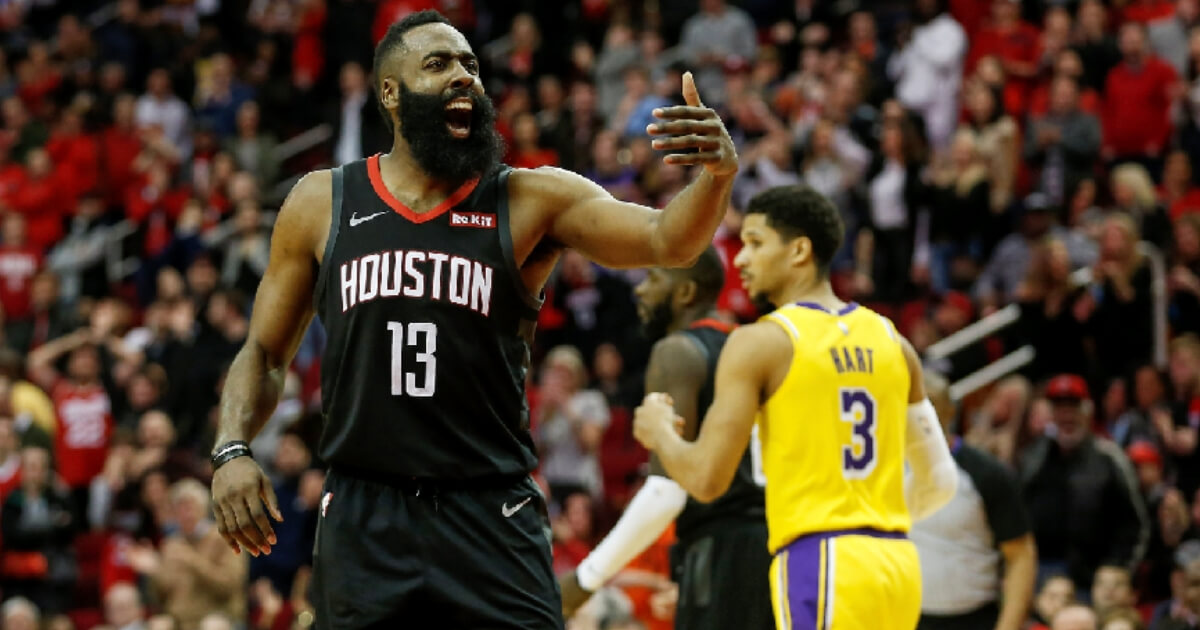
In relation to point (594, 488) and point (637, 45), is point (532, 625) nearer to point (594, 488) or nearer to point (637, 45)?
point (594, 488)

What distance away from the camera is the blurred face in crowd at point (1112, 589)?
31.8 feet

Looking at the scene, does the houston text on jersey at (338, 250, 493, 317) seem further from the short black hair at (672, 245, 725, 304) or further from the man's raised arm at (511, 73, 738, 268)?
the short black hair at (672, 245, 725, 304)

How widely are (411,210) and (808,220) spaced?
5.49 ft

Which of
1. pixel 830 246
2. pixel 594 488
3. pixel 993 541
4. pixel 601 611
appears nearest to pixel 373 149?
pixel 594 488

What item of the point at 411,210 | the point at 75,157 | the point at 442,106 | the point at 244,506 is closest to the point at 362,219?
the point at 411,210

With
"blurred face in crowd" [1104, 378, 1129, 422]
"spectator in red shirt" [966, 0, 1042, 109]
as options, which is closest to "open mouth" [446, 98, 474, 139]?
"blurred face in crowd" [1104, 378, 1129, 422]

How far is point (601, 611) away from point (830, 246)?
5.34 m

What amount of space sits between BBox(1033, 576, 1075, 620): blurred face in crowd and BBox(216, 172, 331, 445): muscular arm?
229 inches

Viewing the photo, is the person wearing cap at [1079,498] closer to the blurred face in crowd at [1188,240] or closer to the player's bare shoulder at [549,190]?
the blurred face in crowd at [1188,240]

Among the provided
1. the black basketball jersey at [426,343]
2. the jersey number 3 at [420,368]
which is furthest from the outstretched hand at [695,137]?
the jersey number 3 at [420,368]

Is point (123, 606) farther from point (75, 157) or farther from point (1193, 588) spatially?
point (75, 157)

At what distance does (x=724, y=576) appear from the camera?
21.6 feet

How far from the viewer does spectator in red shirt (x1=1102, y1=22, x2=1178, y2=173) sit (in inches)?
608

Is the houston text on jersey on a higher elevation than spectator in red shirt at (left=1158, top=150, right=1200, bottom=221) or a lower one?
lower
